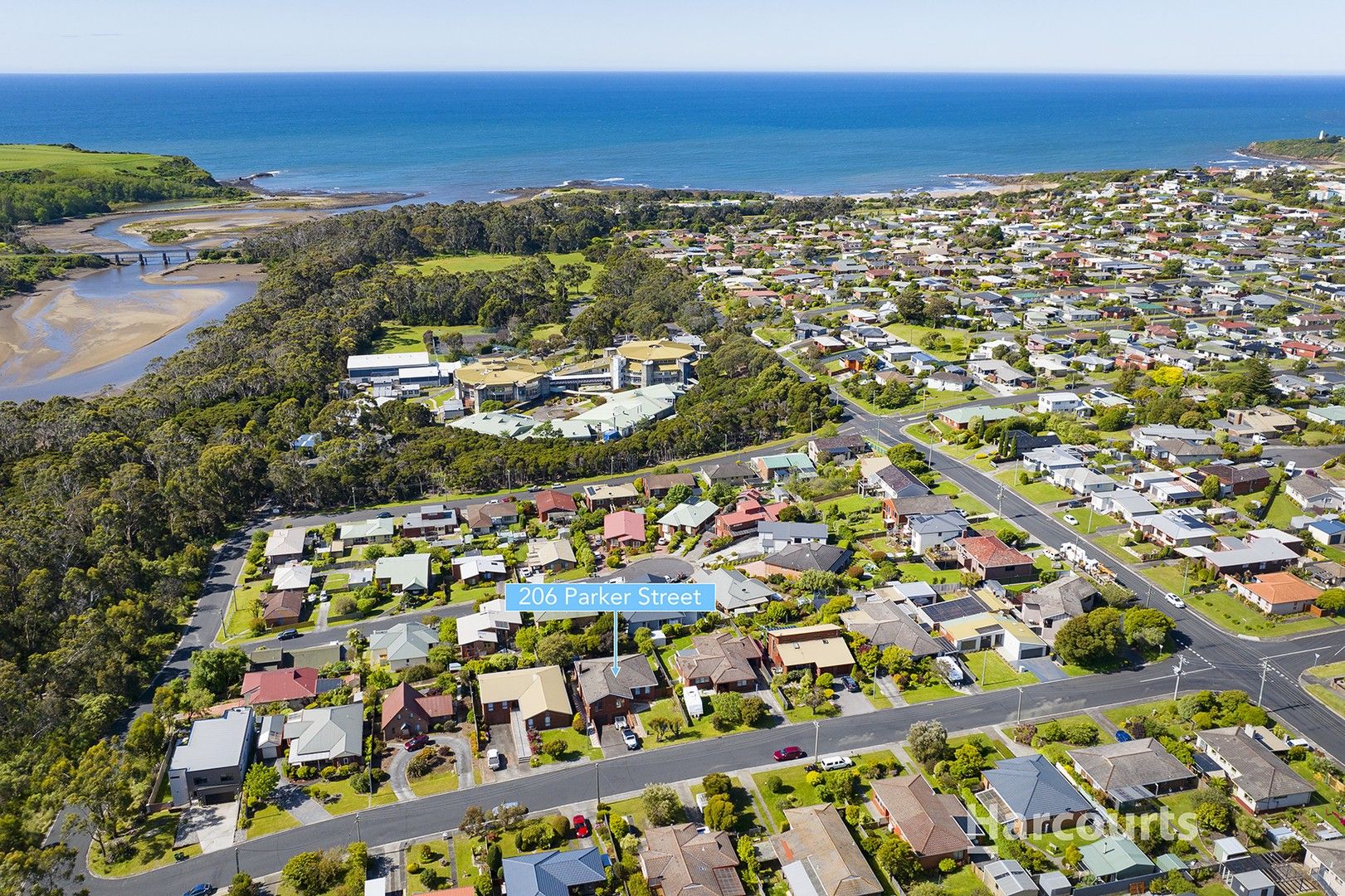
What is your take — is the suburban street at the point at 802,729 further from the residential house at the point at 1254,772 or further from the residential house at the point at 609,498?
the residential house at the point at 609,498

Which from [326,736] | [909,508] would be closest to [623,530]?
[909,508]

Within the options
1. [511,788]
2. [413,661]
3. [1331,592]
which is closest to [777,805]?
[511,788]

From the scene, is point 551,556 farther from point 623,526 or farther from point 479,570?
point 623,526

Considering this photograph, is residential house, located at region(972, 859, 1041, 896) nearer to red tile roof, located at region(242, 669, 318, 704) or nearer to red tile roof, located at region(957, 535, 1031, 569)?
red tile roof, located at region(957, 535, 1031, 569)

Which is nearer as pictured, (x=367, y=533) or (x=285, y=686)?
(x=285, y=686)

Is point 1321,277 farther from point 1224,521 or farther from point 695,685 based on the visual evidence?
point 695,685

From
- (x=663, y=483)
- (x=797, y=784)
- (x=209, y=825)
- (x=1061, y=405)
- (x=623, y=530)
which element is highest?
(x=1061, y=405)

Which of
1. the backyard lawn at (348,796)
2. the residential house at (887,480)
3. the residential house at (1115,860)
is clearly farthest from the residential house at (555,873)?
the residential house at (887,480)
